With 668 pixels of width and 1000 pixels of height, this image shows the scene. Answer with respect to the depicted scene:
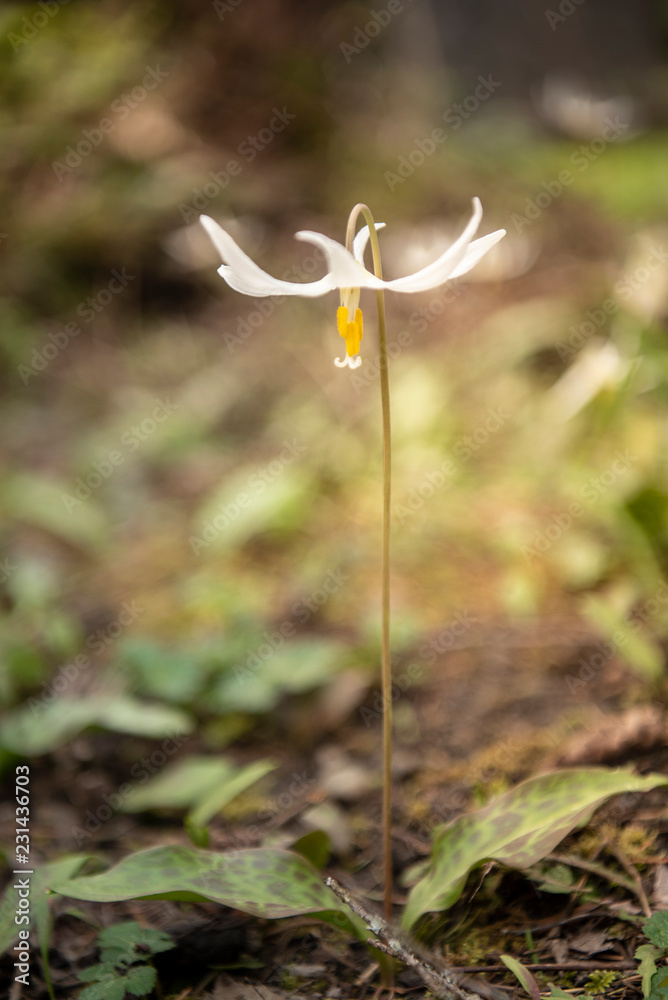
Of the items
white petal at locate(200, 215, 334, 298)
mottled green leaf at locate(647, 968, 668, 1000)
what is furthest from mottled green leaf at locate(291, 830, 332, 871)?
white petal at locate(200, 215, 334, 298)

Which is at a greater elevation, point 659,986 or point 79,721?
point 79,721

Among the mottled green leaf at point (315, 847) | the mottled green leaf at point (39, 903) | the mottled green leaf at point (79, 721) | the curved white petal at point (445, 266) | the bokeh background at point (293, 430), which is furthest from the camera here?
the bokeh background at point (293, 430)

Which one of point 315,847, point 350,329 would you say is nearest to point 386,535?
point 350,329

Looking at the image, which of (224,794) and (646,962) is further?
(224,794)

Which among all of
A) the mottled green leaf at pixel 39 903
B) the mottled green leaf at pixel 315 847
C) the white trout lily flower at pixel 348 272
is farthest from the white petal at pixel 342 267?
the mottled green leaf at pixel 39 903

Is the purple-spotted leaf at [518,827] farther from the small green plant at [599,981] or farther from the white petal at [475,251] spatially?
the white petal at [475,251]

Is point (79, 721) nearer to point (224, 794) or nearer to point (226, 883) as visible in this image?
point (224, 794)

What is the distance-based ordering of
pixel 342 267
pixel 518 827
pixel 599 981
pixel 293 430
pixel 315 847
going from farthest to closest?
pixel 293 430 < pixel 315 847 < pixel 518 827 < pixel 599 981 < pixel 342 267

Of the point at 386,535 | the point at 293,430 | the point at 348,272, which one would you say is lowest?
the point at 386,535
